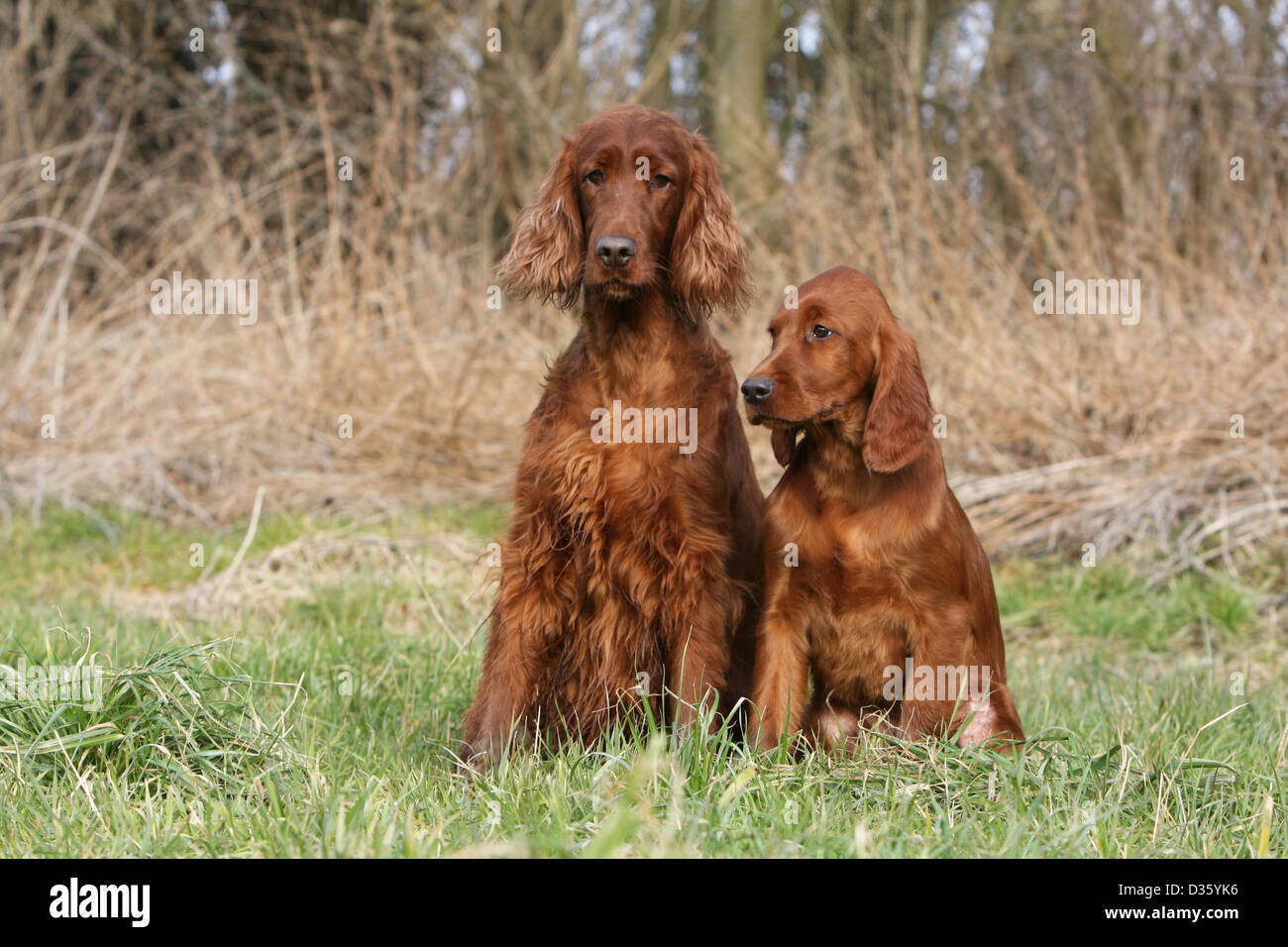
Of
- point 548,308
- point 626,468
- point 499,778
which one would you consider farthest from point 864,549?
point 548,308

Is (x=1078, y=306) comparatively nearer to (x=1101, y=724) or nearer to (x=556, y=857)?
(x=1101, y=724)

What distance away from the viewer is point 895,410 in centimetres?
293

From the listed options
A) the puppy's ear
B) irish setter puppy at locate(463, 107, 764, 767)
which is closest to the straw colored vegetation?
irish setter puppy at locate(463, 107, 764, 767)

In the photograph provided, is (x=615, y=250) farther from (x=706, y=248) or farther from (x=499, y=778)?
(x=499, y=778)

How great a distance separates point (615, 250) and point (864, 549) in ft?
2.97

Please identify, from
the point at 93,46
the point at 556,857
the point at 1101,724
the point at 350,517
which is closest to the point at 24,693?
the point at 556,857

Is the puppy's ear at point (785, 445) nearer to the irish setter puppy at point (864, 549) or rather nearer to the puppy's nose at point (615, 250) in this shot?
the irish setter puppy at point (864, 549)

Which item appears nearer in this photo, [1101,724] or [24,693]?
[24,693]

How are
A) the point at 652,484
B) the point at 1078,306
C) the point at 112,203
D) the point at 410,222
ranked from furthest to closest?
the point at 112,203, the point at 410,222, the point at 1078,306, the point at 652,484

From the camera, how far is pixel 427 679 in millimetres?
3734

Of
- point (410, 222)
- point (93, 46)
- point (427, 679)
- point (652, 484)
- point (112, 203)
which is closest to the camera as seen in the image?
point (652, 484)

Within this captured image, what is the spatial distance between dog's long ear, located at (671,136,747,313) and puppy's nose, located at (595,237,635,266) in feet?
0.64

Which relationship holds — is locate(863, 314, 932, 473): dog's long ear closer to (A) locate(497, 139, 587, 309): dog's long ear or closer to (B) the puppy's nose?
(B) the puppy's nose

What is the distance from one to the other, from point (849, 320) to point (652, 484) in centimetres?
60
